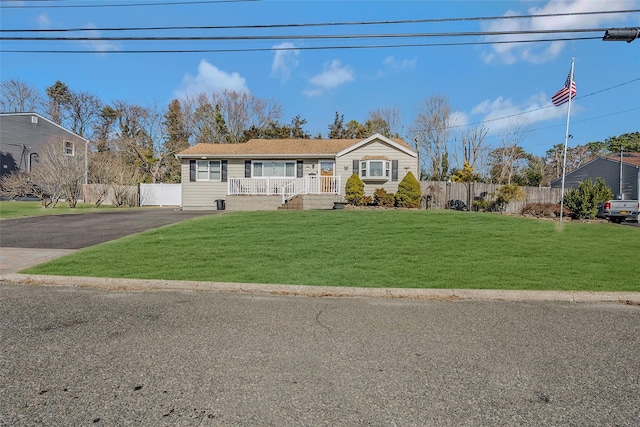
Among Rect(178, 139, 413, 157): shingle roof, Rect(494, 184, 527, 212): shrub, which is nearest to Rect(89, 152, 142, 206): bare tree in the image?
Rect(178, 139, 413, 157): shingle roof

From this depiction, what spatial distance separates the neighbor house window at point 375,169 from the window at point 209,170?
28.0 feet

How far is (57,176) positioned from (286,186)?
13786mm

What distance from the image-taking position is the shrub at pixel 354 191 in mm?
19109

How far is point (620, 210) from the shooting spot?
1766 centimetres

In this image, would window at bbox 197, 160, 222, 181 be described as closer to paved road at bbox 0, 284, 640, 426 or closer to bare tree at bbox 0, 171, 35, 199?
bare tree at bbox 0, 171, 35, 199

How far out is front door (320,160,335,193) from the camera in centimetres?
1961

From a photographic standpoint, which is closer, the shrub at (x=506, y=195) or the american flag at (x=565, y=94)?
the american flag at (x=565, y=94)

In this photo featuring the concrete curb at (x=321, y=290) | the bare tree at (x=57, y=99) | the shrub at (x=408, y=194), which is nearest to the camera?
the concrete curb at (x=321, y=290)

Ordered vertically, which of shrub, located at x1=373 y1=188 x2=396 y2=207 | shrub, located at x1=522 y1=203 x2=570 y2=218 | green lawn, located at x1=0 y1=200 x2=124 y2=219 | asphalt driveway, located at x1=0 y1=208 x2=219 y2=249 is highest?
shrub, located at x1=373 y1=188 x2=396 y2=207

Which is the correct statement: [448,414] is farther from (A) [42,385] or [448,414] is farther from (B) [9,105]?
(B) [9,105]

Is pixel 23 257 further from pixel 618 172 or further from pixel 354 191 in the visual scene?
pixel 618 172

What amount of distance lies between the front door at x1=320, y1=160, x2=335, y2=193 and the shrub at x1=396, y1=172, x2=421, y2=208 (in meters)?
3.56

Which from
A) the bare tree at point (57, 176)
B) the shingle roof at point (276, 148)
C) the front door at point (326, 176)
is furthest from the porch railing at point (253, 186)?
the bare tree at point (57, 176)

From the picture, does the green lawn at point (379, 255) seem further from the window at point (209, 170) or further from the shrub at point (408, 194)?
the window at point (209, 170)
